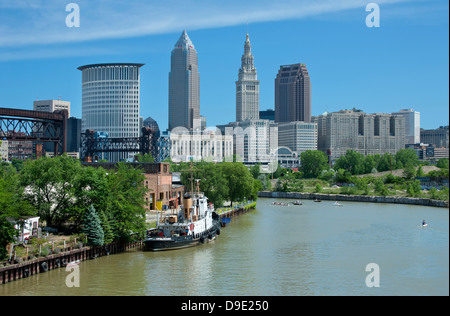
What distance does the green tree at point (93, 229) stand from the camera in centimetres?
3938

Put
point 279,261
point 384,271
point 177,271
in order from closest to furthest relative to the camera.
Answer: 1. point 384,271
2. point 177,271
3. point 279,261

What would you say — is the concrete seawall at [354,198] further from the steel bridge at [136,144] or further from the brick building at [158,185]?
the brick building at [158,185]

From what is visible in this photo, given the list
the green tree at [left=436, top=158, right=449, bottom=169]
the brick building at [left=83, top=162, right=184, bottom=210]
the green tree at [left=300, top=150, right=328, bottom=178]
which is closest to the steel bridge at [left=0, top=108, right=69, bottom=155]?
the brick building at [left=83, top=162, right=184, bottom=210]

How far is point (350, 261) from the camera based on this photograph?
1489 inches

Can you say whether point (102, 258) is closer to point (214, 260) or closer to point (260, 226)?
point (214, 260)

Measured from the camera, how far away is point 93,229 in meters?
39.5

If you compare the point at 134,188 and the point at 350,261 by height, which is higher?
the point at 134,188

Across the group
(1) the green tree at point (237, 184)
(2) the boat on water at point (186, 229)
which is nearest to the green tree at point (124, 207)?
(2) the boat on water at point (186, 229)

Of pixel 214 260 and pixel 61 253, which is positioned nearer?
pixel 61 253

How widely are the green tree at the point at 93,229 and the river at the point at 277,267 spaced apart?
136 cm

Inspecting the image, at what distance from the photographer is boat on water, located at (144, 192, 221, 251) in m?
43.3
